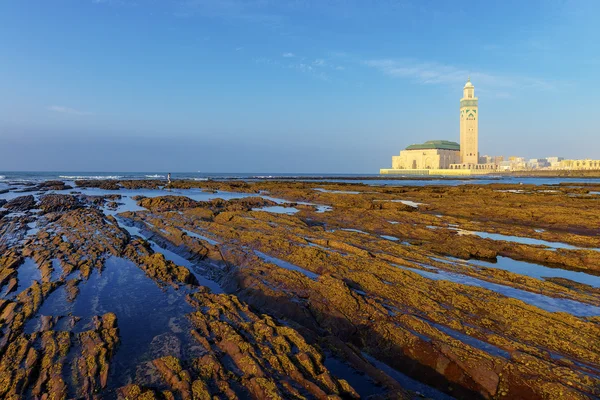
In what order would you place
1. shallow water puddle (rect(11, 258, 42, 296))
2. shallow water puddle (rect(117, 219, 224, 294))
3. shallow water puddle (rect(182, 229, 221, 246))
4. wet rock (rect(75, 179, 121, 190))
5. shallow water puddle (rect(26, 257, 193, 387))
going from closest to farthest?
shallow water puddle (rect(26, 257, 193, 387))
shallow water puddle (rect(11, 258, 42, 296))
shallow water puddle (rect(117, 219, 224, 294))
shallow water puddle (rect(182, 229, 221, 246))
wet rock (rect(75, 179, 121, 190))

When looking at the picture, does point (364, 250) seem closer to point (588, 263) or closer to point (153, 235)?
point (588, 263)

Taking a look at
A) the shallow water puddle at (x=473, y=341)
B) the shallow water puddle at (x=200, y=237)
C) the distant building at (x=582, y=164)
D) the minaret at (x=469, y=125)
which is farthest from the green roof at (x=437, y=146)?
the shallow water puddle at (x=473, y=341)

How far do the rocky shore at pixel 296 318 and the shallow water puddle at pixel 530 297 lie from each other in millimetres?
53

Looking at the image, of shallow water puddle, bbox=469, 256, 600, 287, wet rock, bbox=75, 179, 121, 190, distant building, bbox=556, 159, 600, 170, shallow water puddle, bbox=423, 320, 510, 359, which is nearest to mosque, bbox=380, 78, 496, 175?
distant building, bbox=556, 159, 600, 170

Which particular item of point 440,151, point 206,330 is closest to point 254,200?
point 206,330

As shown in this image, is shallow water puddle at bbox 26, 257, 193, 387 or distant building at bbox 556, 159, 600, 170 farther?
distant building at bbox 556, 159, 600, 170

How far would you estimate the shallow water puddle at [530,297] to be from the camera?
677cm

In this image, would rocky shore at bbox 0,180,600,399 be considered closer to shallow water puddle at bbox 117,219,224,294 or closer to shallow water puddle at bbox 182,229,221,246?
shallow water puddle at bbox 117,219,224,294

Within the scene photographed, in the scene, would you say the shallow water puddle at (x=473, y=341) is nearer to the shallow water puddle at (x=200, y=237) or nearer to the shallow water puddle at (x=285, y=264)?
the shallow water puddle at (x=285, y=264)

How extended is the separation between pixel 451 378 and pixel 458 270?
17.1 ft

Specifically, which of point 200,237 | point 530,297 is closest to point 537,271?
point 530,297

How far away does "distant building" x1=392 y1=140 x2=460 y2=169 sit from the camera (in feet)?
490

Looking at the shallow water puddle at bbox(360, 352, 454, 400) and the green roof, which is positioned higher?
the green roof

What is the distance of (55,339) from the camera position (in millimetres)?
5152
